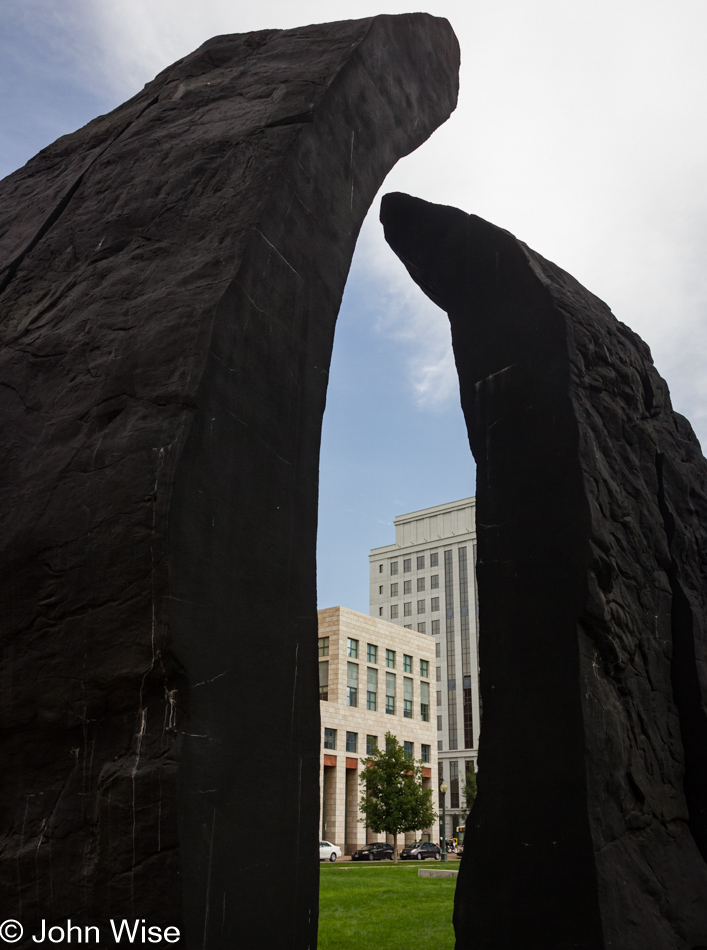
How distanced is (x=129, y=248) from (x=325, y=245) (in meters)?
1.06

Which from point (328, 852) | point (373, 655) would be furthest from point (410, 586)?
point (328, 852)

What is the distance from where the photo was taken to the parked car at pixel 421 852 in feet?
115

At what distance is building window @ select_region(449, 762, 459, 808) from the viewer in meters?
59.0

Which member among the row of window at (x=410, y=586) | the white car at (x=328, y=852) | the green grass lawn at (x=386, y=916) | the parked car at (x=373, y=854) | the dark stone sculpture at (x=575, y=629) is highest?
the row of window at (x=410, y=586)

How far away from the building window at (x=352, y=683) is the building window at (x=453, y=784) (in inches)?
805

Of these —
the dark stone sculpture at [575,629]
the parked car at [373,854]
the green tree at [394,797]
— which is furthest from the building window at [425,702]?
the dark stone sculpture at [575,629]

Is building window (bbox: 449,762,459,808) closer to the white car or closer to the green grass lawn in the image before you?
the white car

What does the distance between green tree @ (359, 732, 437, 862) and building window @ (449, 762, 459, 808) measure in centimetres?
2575

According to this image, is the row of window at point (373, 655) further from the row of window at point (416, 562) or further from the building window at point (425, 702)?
the row of window at point (416, 562)

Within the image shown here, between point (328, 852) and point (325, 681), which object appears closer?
point (328, 852)

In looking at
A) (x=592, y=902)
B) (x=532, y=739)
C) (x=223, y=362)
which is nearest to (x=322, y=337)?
(x=223, y=362)

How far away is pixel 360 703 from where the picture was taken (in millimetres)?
42156

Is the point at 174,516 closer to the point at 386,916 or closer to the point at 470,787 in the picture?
the point at 386,916

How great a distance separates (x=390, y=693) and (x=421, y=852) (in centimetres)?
1034
